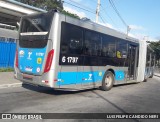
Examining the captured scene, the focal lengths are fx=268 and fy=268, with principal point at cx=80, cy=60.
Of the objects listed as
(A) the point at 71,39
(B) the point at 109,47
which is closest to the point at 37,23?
(A) the point at 71,39

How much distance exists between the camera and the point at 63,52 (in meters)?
10.1

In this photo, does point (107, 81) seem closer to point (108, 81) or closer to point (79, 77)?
point (108, 81)

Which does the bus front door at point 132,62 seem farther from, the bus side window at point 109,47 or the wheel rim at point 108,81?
the wheel rim at point 108,81

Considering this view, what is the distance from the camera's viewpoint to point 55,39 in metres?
9.76

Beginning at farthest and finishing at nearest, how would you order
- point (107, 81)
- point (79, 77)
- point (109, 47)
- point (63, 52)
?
point (107, 81), point (109, 47), point (79, 77), point (63, 52)

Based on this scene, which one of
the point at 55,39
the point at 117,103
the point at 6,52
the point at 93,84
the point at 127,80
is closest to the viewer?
the point at 55,39

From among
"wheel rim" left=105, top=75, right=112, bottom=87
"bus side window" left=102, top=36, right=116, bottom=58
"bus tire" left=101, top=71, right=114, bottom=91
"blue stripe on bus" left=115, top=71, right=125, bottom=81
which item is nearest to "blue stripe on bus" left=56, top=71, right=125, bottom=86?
"bus tire" left=101, top=71, right=114, bottom=91

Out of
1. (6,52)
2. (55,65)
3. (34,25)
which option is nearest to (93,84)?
(55,65)

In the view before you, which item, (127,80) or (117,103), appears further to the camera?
(127,80)

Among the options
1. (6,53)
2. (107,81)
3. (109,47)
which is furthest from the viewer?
(6,53)

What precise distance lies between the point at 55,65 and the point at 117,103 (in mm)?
2865

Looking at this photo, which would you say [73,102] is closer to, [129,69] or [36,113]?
[36,113]

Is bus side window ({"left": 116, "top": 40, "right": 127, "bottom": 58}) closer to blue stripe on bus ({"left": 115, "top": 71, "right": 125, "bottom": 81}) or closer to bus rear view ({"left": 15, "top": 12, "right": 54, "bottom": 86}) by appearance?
blue stripe on bus ({"left": 115, "top": 71, "right": 125, "bottom": 81})

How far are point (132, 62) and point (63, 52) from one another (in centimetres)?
783
